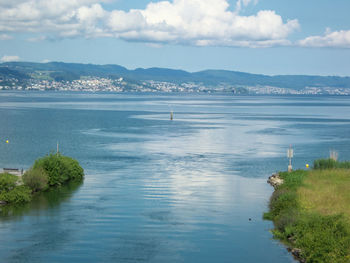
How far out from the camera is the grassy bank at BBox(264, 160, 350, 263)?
34.0 metres

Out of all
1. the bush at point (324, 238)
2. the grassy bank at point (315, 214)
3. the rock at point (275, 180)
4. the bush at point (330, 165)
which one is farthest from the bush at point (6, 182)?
the bush at point (330, 165)

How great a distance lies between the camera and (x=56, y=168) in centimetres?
5950

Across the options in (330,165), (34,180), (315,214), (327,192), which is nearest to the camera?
(315,214)

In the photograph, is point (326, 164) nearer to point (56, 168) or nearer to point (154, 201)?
point (154, 201)

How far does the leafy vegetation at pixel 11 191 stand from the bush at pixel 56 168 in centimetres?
602

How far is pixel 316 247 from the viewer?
112 ft

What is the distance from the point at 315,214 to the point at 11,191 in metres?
28.3

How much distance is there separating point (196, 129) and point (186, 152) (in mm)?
42450

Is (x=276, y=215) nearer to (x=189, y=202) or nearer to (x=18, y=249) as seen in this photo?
(x=189, y=202)

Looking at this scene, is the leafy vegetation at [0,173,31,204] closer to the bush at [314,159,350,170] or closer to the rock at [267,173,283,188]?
the rock at [267,173,283,188]

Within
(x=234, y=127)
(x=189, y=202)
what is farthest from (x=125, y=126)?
(x=189, y=202)

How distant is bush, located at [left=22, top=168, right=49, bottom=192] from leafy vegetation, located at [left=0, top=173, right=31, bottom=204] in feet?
8.55

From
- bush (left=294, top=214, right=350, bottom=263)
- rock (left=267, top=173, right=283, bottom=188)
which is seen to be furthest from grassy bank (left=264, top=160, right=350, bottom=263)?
rock (left=267, top=173, right=283, bottom=188)

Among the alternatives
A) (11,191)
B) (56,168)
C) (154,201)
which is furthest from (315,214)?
(56,168)
